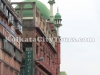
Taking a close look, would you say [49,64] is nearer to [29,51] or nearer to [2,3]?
[29,51]

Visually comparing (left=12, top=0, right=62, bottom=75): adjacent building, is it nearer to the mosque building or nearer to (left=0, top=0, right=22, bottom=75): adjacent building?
the mosque building

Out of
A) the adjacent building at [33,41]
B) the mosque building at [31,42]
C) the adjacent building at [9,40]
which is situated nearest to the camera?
the adjacent building at [9,40]

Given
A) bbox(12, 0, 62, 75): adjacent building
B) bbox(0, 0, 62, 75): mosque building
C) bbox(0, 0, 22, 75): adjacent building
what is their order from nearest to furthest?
bbox(0, 0, 22, 75): adjacent building, bbox(0, 0, 62, 75): mosque building, bbox(12, 0, 62, 75): adjacent building

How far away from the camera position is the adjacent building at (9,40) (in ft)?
133

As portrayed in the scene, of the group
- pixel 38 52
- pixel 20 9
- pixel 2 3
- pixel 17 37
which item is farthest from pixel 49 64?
pixel 2 3

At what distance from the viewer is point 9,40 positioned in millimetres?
43219

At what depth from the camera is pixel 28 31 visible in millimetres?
56375

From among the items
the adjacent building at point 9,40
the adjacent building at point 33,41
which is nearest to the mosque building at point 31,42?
the adjacent building at point 33,41

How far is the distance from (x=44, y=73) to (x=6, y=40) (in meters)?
24.4

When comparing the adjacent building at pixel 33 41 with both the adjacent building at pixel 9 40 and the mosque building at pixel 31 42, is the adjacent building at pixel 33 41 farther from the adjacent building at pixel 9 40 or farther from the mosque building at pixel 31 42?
the adjacent building at pixel 9 40

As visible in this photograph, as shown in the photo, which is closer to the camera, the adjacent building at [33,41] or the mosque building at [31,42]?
the mosque building at [31,42]

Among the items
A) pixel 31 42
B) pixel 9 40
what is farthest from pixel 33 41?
pixel 9 40

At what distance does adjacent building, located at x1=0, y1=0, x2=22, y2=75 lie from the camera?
4053 cm

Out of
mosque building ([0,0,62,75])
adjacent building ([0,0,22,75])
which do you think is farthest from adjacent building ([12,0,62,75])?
adjacent building ([0,0,22,75])
